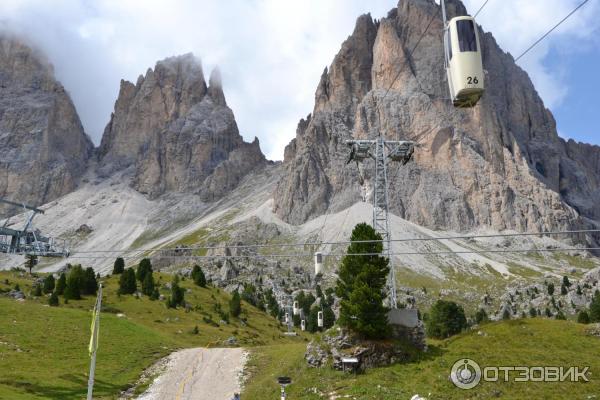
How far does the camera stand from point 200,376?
3975cm

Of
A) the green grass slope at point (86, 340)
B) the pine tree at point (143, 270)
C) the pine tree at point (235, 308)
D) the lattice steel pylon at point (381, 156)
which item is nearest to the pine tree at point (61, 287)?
the green grass slope at point (86, 340)

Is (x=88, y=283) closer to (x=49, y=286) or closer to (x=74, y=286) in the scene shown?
(x=74, y=286)

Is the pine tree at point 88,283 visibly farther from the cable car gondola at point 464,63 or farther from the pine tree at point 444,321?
the cable car gondola at point 464,63

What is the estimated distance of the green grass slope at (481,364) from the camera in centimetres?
2480

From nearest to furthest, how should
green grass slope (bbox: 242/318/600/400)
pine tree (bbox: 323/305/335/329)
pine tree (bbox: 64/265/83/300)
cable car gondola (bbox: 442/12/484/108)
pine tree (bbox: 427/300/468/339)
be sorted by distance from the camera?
cable car gondola (bbox: 442/12/484/108) < green grass slope (bbox: 242/318/600/400) < pine tree (bbox: 64/265/83/300) < pine tree (bbox: 427/300/468/339) < pine tree (bbox: 323/305/335/329)

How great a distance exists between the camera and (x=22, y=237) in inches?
1844

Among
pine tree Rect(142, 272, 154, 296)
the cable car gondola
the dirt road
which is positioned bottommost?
the dirt road

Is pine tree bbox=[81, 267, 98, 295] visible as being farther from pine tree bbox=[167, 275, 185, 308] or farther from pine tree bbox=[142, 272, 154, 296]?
pine tree bbox=[167, 275, 185, 308]

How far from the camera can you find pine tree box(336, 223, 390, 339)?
33.9 metres

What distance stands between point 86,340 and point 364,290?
2662cm

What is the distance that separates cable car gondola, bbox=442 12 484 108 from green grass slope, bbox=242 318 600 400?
561 inches

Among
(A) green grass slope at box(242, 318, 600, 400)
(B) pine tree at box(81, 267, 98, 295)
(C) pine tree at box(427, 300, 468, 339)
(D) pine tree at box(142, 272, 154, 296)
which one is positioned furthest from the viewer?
(D) pine tree at box(142, 272, 154, 296)

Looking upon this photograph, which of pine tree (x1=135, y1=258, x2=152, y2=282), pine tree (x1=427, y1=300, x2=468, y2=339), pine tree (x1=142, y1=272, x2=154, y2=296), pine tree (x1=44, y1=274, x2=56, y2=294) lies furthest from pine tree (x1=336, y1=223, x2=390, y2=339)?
pine tree (x1=135, y1=258, x2=152, y2=282)

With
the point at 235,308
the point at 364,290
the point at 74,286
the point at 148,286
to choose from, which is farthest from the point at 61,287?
the point at 364,290
